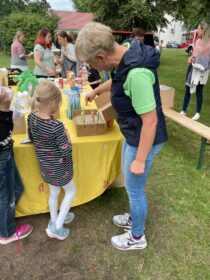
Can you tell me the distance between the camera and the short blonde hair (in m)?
1.33

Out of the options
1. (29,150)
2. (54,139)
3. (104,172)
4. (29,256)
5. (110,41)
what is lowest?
(29,256)

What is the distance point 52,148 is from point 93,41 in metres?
0.78

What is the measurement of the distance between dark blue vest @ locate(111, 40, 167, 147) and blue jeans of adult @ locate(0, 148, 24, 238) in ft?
2.68

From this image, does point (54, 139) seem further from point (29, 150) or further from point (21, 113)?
point (21, 113)

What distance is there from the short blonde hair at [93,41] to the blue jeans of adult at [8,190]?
882 mm

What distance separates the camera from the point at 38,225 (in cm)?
231

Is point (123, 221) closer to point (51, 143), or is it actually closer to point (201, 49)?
point (51, 143)

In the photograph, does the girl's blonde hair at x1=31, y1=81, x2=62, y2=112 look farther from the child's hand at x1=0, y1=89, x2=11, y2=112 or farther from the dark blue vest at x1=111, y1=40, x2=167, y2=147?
the dark blue vest at x1=111, y1=40, x2=167, y2=147

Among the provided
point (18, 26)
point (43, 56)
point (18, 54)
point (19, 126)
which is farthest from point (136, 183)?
point (18, 26)

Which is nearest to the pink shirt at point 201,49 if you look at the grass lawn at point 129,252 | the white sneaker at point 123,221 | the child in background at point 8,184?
the grass lawn at point 129,252

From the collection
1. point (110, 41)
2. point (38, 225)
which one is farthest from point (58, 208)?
point (110, 41)

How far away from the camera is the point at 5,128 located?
68.6 inches

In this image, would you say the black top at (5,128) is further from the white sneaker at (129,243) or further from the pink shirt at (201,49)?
the pink shirt at (201,49)

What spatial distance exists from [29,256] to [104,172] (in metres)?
0.85
